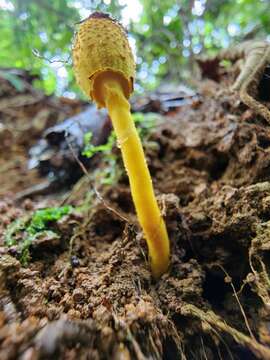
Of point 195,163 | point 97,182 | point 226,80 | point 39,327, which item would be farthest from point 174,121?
point 39,327

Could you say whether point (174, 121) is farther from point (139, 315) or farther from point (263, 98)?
point (139, 315)

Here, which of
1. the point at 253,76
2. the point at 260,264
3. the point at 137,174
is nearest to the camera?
the point at 260,264

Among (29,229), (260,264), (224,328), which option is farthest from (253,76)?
(29,229)

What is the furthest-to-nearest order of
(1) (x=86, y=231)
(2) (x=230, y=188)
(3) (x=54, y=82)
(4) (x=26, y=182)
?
(3) (x=54, y=82)
(4) (x=26, y=182)
(1) (x=86, y=231)
(2) (x=230, y=188)

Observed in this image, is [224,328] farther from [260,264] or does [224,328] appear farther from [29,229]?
[29,229]

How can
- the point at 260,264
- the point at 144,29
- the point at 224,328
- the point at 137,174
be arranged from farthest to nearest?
the point at 144,29, the point at 137,174, the point at 260,264, the point at 224,328

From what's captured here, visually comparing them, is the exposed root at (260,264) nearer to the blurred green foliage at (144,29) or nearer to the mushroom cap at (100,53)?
the mushroom cap at (100,53)

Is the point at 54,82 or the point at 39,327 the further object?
the point at 54,82
